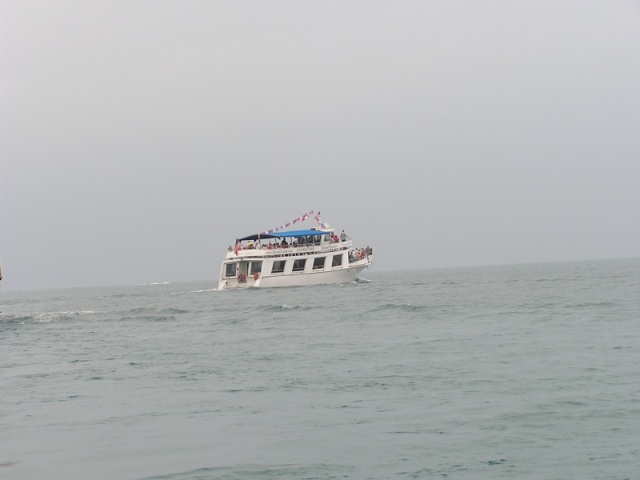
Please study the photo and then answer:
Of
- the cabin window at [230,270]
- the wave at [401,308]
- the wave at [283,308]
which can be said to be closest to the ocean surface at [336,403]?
the wave at [401,308]

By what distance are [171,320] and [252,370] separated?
19.2 m

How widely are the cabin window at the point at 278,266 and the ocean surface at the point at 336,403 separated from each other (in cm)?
3947

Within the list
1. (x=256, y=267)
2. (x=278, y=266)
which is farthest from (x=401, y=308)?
(x=256, y=267)

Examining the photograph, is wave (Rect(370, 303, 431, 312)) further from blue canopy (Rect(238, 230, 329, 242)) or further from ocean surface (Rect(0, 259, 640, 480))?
blue canopy (Rect(238, 230, 329, 242))

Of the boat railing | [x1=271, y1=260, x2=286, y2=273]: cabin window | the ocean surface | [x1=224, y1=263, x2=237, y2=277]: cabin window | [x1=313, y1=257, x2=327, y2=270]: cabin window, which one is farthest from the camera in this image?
[x1=224, y1=263, x2=237, y2=277]: cabin window

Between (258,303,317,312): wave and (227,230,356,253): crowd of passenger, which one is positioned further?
(227,230,356,253): crowd of passenger

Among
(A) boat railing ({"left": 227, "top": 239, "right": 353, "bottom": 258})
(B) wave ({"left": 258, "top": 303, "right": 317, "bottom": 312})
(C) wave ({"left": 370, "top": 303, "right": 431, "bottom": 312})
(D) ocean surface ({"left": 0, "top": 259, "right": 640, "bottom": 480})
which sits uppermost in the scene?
(A) boat railing ({"left": 227, "top": 239, "right": 353, "bottom": 258})

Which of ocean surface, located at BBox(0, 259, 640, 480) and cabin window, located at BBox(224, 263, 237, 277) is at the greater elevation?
cabin window, located at BBox(224, 263, 237, 277)

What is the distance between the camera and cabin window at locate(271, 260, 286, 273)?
69500mm

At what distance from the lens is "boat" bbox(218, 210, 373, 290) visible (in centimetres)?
6919

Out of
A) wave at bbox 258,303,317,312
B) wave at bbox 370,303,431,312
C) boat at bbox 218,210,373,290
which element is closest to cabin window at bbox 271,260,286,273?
boat at bbox 218,210,373,290

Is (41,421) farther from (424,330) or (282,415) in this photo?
(424,330)

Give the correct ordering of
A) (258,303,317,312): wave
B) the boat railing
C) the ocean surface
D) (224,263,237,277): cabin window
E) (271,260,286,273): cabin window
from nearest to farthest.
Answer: the ocean surface
(258,303,317,312): wave
the boat railing
(271,260,286,273): cabin window
(224,263,237,277): cabin window

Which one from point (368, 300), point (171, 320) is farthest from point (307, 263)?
point (171, 320)
